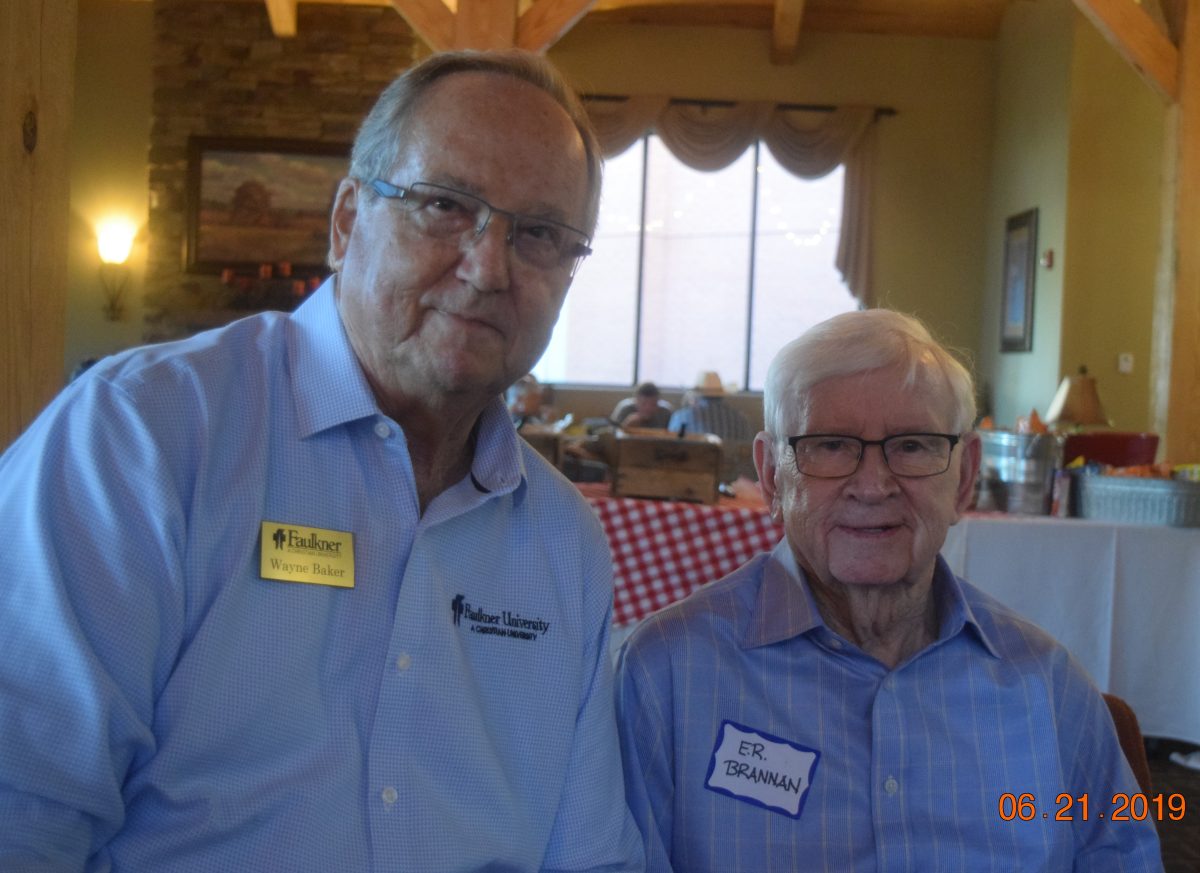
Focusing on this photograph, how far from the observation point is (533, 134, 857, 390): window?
1070cm

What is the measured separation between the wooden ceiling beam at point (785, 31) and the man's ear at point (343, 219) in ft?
29.2

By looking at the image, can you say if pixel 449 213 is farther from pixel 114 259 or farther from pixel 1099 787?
pixel 114 259

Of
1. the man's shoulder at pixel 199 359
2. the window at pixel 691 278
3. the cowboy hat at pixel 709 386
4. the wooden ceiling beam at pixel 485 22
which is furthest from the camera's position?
the window at pixel 691 278

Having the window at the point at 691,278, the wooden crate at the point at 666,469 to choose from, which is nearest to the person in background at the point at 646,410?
the window at the point at 691,278

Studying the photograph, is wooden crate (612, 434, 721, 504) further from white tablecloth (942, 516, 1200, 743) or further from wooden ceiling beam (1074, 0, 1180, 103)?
wooden ceiling beam (1074, 0, 1180, 103)

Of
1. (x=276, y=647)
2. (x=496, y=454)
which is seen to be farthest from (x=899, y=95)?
(x=276, y=647)

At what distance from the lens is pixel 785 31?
9.74m

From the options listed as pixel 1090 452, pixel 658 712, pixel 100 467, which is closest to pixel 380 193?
pixel 100 467

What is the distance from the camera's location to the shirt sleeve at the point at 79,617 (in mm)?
916

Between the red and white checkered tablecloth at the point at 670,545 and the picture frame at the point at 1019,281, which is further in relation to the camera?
the picture frame at the point at 1019,281

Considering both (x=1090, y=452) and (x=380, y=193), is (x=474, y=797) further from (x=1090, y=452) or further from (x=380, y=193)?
(x=1090, y=452)

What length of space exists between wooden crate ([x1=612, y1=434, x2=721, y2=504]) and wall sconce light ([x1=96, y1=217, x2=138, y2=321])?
23.4 feet

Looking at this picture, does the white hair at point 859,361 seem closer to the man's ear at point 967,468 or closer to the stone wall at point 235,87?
the man's ear at point 967,468

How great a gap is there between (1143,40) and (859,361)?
4618 mm
